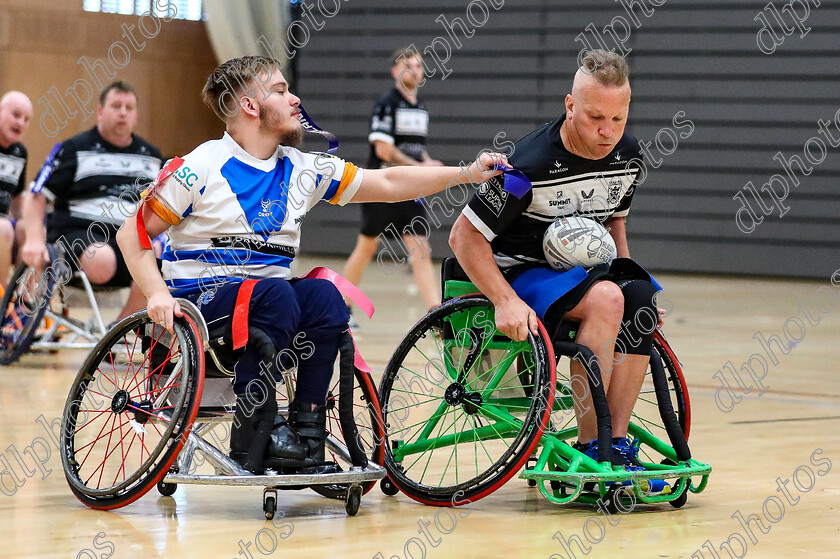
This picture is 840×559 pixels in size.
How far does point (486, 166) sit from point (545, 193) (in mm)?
163

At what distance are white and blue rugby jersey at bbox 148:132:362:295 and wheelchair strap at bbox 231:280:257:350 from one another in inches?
4.1

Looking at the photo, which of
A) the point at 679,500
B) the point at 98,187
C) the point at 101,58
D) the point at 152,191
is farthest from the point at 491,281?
the point at 101,58

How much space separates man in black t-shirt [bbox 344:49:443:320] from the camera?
640cm

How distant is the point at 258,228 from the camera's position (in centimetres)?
260

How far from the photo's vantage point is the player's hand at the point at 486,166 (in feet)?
8.57

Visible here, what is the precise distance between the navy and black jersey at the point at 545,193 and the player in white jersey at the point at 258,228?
0.09 m

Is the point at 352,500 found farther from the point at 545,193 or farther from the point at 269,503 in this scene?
the point at 545,193

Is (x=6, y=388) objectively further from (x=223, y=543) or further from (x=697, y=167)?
(x=697, y=167)

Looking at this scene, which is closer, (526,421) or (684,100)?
(526,421)

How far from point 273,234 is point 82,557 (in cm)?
83

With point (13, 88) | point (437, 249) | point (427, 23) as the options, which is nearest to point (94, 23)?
point (13, 88)

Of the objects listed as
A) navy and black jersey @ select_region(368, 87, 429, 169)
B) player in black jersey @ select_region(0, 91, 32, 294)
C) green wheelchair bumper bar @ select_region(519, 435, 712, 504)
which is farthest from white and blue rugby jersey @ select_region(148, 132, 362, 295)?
navy and black jersey @ select_region(368, 87, 429, 169)

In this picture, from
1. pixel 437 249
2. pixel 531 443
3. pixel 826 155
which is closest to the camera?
pixel 531 443

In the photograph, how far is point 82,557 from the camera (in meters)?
2.12
